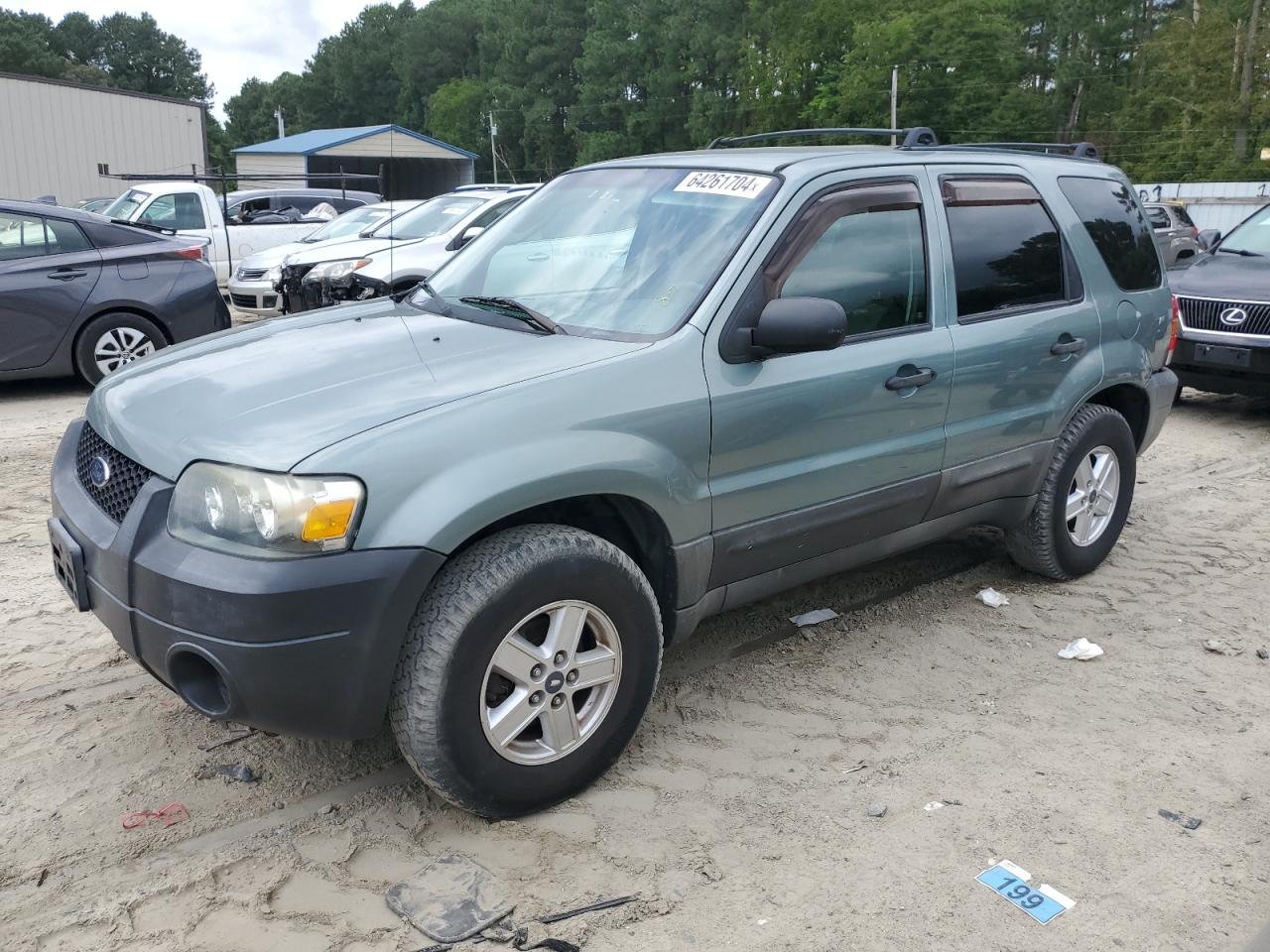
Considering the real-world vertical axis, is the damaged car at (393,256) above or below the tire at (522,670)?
above

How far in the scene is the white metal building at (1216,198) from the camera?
3291cm

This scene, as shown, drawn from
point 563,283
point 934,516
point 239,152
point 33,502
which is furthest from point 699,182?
point 239,152

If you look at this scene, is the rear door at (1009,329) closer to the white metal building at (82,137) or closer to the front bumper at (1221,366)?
the front bumper at (1221,366)

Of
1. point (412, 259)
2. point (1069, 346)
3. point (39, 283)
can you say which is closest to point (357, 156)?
point (412, 259)

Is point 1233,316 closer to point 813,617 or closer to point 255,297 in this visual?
point 813,617

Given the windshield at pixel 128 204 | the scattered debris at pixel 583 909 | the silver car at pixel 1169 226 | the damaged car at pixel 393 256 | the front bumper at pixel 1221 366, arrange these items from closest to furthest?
the scattered debris at pixel 583 909, the front bumper at pixel 1221 366, the damaged car at pixel 393 256, the windshield at pixel 128 204, the silver car at pixel 1169 226

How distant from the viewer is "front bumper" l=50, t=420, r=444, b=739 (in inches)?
107

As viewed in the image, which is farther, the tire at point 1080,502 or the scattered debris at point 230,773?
the tire at point 1080,502

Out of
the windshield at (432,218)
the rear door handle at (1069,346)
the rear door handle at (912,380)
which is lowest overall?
the rear door handle at (912,380)

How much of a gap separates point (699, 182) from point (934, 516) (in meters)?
1.56

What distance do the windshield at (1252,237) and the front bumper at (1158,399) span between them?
469 cm

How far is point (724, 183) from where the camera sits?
386 centimetres

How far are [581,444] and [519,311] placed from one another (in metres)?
0.81

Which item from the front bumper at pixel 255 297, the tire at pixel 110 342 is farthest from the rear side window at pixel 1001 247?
the front bumper at pixel 255 297
